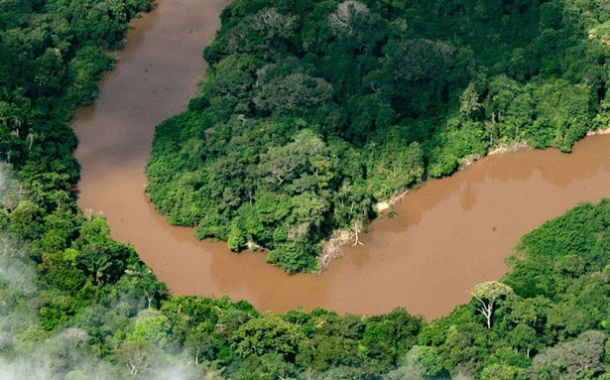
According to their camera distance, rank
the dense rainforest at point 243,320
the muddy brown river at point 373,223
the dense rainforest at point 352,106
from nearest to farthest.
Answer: the dense rainforest at point 243,320, the muddy brown river at point 373,223, the dense rainforest at point 352,106

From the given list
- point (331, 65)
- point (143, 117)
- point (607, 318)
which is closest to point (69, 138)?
point (143, 117)

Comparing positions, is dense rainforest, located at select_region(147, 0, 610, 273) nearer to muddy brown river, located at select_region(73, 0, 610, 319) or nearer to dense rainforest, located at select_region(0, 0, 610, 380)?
muddy brown river, located at select_region(73, 0, 610, 319)

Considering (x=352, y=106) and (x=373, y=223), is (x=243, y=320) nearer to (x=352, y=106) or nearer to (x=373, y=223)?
(x=373, y=223)

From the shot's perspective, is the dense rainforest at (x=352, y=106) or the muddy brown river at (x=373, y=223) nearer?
the muddy brown river at (x=373, y=223)

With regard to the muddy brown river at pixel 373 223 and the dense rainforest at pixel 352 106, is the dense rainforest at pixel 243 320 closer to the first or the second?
the dense rainforest at pixel 352 106

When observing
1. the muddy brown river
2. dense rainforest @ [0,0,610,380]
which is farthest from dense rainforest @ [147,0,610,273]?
dense rainforest @ [0,0,610,380]

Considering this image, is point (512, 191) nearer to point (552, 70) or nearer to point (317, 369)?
point (552, 70)

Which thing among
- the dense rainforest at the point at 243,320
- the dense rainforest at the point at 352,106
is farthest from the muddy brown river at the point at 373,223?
the dense rainforest at the point at 243,320

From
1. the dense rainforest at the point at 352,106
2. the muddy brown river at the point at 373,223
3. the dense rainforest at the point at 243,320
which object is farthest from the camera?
the dense rainforest at the point at 352,106

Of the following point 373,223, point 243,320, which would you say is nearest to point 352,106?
point 373,223
